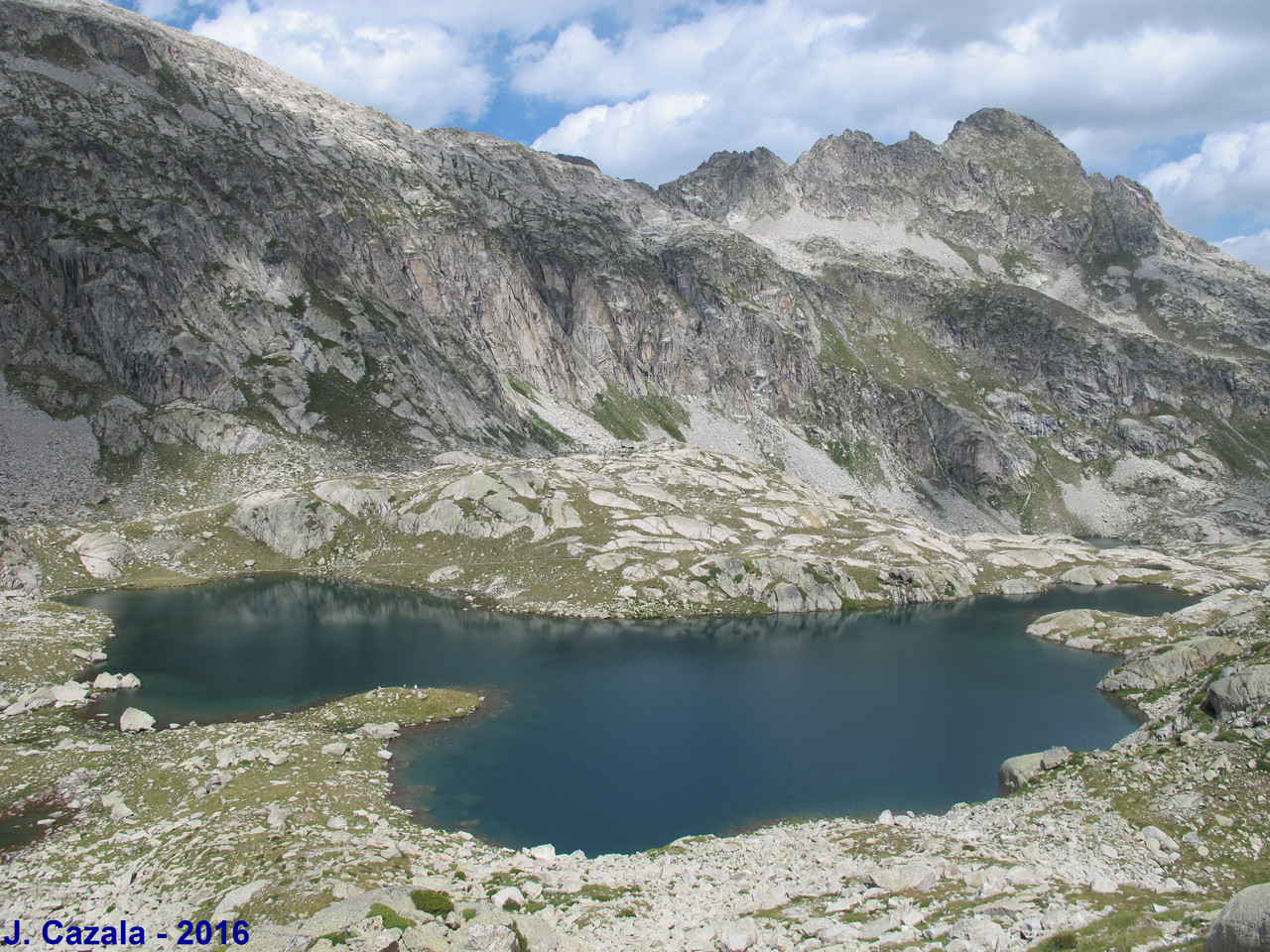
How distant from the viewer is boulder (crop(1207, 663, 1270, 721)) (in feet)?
119

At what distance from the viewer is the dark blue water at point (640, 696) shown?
4406 centimetres

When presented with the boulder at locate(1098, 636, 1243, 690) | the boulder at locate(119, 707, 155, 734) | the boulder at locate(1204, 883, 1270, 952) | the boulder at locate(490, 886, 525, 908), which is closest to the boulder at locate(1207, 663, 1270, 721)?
the boulder at locate(1098, 636, 1243, 690)

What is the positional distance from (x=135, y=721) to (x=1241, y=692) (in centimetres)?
6553

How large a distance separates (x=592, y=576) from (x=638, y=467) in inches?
1736

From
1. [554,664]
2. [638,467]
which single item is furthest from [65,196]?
[554,664]

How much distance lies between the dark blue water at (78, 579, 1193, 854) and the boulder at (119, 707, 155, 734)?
2.82m

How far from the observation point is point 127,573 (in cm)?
9225

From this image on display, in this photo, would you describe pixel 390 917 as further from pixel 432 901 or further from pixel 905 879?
pixel 905 879

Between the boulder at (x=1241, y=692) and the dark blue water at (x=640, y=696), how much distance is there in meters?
14.4

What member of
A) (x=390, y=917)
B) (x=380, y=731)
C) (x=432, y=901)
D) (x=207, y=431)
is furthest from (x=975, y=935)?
(x=207, y=431)

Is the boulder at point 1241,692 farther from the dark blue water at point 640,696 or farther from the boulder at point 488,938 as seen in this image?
the boulder at point 488,938

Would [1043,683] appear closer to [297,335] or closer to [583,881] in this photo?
[583,881]

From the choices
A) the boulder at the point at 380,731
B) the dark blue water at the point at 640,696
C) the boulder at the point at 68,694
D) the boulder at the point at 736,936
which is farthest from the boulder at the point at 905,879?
the boulder at the point at 68,694

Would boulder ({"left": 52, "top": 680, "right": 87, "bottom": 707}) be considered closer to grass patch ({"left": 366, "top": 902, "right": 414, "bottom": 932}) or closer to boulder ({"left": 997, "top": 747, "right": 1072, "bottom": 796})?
grass patch ({"left": 366, "top": 902, "right": 414, "bottom": 932})
